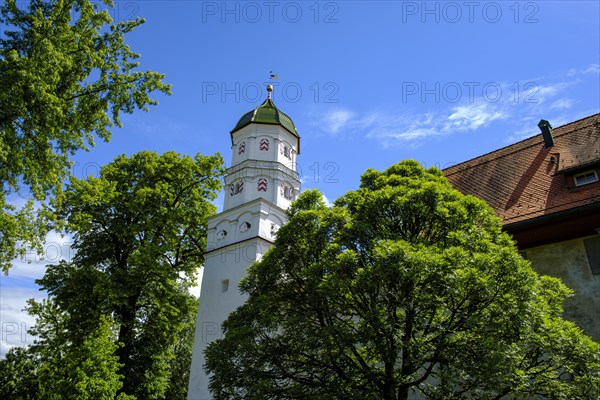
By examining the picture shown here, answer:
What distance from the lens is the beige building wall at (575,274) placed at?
1176 cm

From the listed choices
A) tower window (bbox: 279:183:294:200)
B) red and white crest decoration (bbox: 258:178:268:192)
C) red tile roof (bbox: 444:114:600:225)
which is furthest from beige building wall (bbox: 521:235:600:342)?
red and white crest decoration (bbox: 258:178:268:192)

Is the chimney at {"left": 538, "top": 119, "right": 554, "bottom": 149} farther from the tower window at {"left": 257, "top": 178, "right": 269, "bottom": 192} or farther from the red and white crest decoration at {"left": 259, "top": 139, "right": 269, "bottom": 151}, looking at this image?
the red and white crest decoration at {"left": 259, "top": 139, "right": 269, "bottom": 151}

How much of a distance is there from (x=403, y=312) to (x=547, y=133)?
34.1 ft

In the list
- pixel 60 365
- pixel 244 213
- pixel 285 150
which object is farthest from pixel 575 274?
pixel 60 365

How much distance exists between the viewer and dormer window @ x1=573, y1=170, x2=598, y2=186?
13.3 metres

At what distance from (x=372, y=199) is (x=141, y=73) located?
30.9 ft

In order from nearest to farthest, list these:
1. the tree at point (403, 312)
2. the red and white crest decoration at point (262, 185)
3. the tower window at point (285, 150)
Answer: the tree at point (403, 312)
the red and white crest decoration at point (262, 185)
the tower window at point (285, 150)

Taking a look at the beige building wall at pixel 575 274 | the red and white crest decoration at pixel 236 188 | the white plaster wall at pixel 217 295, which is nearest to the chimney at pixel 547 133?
the beige building wall at pixel 575 274

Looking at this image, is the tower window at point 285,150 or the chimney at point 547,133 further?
the tower window at point 285,150

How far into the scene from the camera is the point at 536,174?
49.8ft

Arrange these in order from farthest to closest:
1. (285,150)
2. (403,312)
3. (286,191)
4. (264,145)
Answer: (285,150) → (264,145) → (286,191) → (403,312)

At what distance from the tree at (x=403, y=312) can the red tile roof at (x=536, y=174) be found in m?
3.94

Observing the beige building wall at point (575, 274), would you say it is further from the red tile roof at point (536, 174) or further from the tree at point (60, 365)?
the tree at point (60, 365)

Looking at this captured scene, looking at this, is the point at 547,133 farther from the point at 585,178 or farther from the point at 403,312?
the point at 403,312
